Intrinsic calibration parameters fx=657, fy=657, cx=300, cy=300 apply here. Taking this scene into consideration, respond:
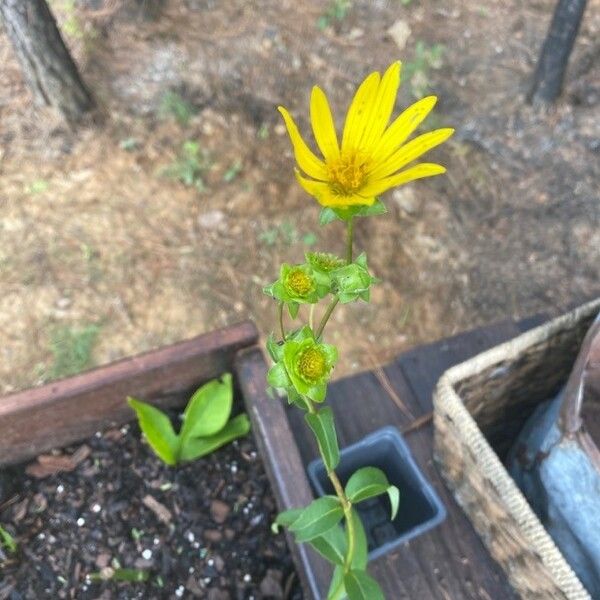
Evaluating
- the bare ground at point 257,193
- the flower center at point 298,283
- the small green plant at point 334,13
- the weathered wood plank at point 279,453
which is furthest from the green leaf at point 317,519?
the small green plant at point 334,13

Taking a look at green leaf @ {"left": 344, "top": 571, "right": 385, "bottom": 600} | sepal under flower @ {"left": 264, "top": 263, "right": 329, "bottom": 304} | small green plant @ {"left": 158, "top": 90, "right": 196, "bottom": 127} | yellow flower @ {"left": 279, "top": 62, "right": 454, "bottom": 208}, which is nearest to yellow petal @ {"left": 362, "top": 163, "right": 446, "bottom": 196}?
yellow flower @ {"left": 279, "top": 62, "right": 454, "bottom": 208}

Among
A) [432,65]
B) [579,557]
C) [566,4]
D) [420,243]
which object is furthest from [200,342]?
[432,65]

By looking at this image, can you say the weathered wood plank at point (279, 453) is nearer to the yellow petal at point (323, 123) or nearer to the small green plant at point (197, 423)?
the small green plant at point (197, 423)

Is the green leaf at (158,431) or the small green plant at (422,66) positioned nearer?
the green leaf at (158,431)

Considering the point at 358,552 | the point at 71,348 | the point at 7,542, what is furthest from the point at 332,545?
the point at 71,348

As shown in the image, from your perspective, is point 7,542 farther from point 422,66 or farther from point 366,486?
point 422,66

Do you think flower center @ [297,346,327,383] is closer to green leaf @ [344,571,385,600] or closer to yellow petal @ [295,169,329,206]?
yellow petal @ [295,169,329,206]

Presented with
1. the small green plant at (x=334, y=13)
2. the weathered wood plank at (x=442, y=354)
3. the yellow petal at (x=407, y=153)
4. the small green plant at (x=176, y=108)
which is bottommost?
the yellow petal at (x=407, y=153)
